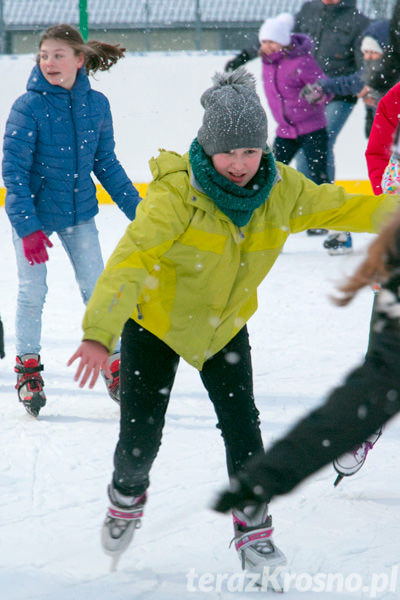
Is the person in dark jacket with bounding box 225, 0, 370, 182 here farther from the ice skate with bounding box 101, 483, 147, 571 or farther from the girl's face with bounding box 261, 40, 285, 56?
the ice skate with bounding box 101, 483, 147, 571

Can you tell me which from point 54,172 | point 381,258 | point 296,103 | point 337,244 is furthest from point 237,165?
point 296,103

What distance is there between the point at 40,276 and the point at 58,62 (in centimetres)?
85

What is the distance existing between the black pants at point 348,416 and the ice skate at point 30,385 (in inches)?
79.2

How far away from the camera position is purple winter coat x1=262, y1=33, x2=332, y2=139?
244 inches

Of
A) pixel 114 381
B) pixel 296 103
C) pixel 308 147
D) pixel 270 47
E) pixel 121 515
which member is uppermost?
pixel 270 47

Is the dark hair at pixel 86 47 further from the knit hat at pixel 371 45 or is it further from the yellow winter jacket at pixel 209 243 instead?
the knit hat at pixel 371 45

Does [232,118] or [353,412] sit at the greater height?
[232,118]

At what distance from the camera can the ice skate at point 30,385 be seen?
324cm

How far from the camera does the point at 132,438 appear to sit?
216cm

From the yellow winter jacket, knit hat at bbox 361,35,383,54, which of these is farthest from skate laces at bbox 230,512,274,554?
knit hat at bbox 361,35,383,54

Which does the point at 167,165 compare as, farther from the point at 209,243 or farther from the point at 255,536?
the point at 255,536

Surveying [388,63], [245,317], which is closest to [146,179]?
[388,63]

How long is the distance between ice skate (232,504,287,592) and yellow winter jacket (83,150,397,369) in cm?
43

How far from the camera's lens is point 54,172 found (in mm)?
3234
